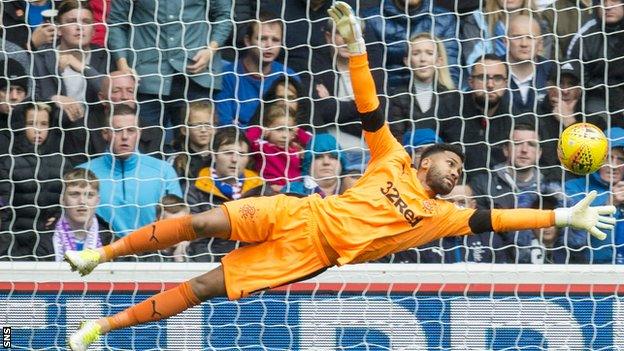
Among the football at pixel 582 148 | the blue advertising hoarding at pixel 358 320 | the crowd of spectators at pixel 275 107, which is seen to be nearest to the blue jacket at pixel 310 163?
the crowd of spectators at pixel 275 107

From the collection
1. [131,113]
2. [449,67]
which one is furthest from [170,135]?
[449,67]

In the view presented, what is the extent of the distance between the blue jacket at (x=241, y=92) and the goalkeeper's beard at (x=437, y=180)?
1.57 meters

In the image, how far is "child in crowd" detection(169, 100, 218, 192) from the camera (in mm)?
8289

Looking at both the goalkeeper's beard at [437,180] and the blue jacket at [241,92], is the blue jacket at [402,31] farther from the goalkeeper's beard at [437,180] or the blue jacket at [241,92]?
the goalkeeper's beard at [437,180]

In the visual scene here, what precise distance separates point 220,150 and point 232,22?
0.69 meters

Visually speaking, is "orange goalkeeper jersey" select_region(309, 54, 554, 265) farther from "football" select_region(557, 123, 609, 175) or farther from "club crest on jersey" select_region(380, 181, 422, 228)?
"football" select_region(557, 123, 609, 175)

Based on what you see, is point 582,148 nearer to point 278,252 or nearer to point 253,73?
point 278,252

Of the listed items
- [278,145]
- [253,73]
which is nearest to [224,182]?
[278,145]

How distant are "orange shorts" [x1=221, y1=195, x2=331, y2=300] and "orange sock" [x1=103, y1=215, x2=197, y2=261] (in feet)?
0.68

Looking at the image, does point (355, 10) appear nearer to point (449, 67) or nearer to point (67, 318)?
point (449, 67)

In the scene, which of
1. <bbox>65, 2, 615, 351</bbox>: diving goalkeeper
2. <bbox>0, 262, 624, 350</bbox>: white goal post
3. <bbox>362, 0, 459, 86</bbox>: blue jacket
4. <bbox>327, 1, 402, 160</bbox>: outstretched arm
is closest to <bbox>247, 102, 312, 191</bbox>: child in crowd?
<bbox>362, 0, 459, 86</bbox>: blue jacket

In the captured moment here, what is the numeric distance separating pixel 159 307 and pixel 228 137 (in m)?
1.41

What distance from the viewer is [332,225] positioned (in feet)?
23.2

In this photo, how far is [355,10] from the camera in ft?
Result: 28.3
